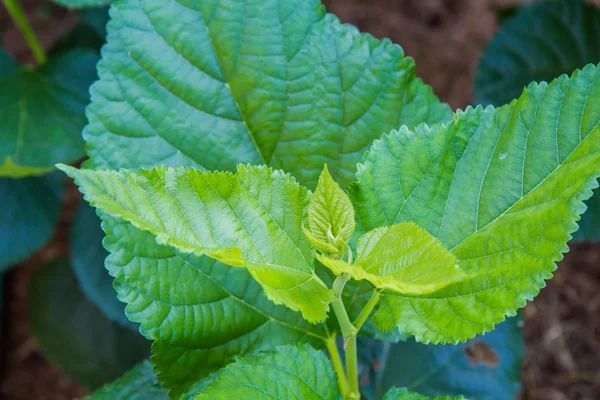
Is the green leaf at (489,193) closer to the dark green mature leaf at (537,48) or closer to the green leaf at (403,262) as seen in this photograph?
the green leaf at (403,262)

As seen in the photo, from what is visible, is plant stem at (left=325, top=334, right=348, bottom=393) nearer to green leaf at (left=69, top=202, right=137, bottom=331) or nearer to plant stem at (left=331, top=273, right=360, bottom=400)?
plant stem at (left=331, top=273, right=360, bottom=400)

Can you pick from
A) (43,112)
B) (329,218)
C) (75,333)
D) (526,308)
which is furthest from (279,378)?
(526,308)

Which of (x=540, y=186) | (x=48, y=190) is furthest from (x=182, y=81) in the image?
(x=48, y=190)

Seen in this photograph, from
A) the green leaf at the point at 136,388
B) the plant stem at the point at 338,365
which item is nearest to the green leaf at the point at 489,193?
the plant stem at the point at 338,365

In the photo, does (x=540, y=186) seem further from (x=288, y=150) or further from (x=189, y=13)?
(x=189, y=13)

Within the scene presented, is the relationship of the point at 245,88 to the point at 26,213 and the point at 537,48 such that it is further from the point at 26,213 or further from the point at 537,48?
the point at 537,48

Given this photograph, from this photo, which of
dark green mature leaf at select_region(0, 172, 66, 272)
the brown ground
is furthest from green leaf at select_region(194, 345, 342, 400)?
the brown ground

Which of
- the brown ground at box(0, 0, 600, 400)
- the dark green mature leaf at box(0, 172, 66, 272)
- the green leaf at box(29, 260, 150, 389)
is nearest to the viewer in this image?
the dark green mature leaf at box(0, 172, 66, 272)
